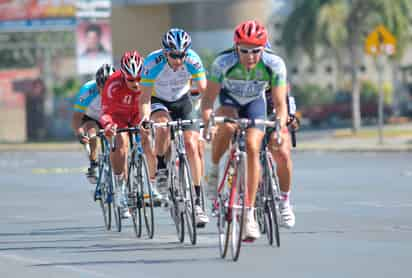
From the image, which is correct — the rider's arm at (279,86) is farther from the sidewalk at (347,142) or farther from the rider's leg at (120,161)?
the sidewalk at (347,142)

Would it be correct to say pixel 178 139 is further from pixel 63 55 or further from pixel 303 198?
pixel 63 55

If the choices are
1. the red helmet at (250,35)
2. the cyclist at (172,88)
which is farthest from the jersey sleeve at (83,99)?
the red helmet at (250,35)

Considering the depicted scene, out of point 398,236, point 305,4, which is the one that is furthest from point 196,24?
point 398,236

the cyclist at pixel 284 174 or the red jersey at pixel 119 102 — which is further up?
the red jersey at pixel 119 102

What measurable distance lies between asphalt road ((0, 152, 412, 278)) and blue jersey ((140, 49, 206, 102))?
1485 millimetres

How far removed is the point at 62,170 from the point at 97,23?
31.4 metres

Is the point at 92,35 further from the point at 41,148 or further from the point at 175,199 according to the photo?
the point at 175,199

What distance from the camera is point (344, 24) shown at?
161 ft

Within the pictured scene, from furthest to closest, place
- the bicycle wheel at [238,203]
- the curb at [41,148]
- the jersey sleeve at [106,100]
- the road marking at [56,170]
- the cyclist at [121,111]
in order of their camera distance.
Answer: the curb at [41,148], the road marking at [56,170], the jersey sleeve at [106,100], the cyclist at [121,111], the bicycle wheel at [238,203]

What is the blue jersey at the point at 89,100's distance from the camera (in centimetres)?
1549

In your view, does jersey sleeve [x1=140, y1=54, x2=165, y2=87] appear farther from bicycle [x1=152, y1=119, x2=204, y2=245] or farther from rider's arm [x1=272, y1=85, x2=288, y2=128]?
rider's arm [x1=272, y1=85, x2=288, y2=128]

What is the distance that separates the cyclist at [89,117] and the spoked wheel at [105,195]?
2.17ft

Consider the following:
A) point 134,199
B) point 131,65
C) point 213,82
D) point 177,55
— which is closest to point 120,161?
point 134,199

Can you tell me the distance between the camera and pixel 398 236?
41.1ft
